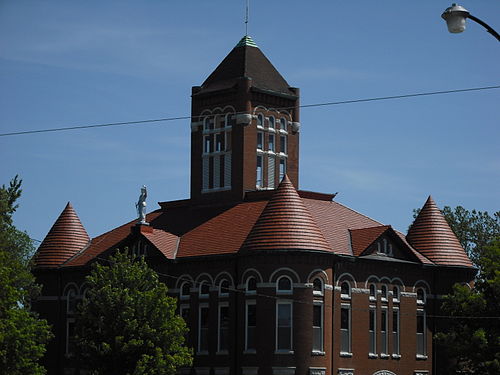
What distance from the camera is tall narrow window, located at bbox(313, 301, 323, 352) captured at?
53.9 meters

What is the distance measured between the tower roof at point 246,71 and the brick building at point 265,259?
0.09 meters

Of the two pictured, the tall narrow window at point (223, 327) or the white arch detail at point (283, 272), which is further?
the tall narrow window at point (223, 327)

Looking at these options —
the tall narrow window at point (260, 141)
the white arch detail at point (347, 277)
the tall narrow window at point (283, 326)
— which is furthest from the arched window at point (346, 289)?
the tall narrow window at point (260, 141)

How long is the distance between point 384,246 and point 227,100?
13.6 meters

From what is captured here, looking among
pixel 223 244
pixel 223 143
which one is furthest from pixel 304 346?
pixel 223 143

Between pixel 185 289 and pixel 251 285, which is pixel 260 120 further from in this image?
pixel 251 285

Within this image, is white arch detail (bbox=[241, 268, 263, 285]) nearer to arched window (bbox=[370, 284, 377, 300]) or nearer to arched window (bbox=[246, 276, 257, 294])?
arched window (bbox=[246, 276, 257, 294])

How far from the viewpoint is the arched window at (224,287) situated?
186ft

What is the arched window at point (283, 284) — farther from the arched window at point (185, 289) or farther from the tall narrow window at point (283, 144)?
the tall narrow window at point (283, 144)

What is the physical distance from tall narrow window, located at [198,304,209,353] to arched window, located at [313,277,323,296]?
659cm

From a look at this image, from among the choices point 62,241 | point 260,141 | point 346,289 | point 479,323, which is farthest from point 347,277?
point 62,241

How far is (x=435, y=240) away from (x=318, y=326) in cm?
1021

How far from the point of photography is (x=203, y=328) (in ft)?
189

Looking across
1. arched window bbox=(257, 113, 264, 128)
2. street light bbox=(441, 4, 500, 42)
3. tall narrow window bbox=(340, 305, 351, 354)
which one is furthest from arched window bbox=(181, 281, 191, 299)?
street light bbox=(441, 4, 500, 42)
